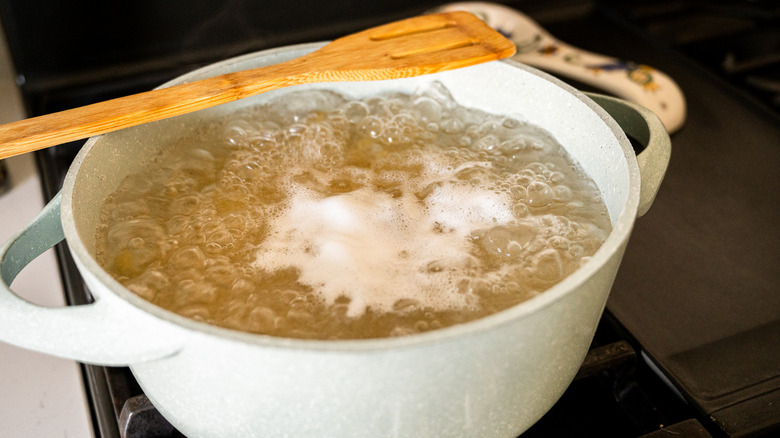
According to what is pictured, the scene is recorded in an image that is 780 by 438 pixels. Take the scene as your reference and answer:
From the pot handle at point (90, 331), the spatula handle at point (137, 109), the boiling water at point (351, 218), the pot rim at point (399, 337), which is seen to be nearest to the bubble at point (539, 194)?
the boiling water at point (351, 218)

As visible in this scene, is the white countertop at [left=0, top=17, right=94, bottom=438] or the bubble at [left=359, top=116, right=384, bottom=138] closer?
the white countertop at [left=0, top=17, right=94, bottom=438]

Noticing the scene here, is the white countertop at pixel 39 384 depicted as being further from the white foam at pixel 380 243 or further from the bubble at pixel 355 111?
the bubble at pixel 355 111

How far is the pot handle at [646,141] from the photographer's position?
548mm

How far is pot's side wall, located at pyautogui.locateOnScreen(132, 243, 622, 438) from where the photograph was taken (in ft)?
1.22

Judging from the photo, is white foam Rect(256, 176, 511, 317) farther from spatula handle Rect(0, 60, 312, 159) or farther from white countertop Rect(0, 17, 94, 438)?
white countertop Rect(0, 17, 94, 438)

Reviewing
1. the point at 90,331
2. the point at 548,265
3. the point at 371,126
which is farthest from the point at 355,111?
the point at 90,331

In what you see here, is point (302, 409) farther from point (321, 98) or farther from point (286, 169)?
point (321, 98)

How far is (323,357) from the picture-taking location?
363 millimetres

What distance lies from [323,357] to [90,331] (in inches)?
6.4

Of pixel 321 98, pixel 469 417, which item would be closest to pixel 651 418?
pixel 469 417

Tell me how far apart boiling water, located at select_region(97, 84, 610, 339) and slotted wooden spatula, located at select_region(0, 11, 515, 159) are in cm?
7

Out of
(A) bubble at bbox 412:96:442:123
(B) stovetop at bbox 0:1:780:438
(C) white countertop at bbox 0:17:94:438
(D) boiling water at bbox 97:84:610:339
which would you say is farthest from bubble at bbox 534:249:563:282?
(C) white countertop at bbox 0:17:94:438

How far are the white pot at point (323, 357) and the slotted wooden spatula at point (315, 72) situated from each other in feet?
0.12

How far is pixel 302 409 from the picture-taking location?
40 centimetres
